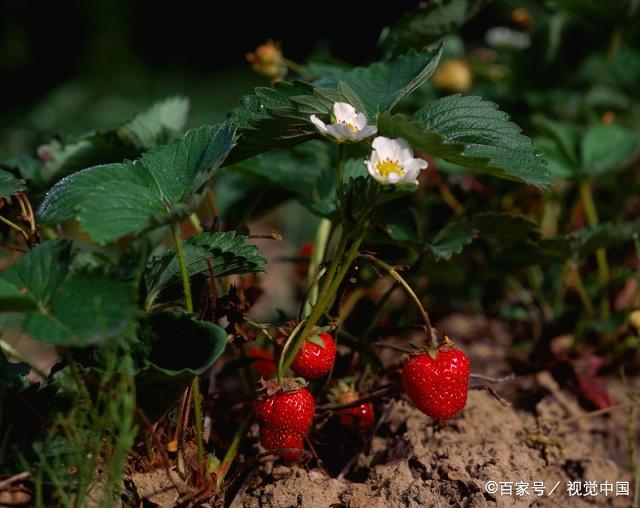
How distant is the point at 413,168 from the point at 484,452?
0.45 m

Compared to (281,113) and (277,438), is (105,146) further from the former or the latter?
(277,438)

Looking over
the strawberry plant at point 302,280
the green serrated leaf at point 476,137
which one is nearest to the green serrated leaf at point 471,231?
the strawberry plant at point 302,280

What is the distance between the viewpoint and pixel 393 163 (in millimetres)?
861

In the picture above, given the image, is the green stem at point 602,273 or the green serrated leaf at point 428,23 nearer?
the green serrated leaf at point 428,23

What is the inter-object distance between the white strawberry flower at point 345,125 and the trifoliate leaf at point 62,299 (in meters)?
0.28

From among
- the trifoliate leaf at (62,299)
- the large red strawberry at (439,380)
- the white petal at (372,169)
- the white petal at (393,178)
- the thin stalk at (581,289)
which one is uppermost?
the white petal at (372,169)

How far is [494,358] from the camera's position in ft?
5.01

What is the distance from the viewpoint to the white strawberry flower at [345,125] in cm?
85

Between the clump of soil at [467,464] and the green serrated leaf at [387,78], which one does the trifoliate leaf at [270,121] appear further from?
the clump of soil at [467,464]

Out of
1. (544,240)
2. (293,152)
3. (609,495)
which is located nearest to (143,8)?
(293,152)

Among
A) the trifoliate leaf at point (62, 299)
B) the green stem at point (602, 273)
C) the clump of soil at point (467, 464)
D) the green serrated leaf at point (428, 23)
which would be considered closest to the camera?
the trifoliate leaf at point (62, 299)

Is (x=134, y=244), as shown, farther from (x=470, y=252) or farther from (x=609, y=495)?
(x=609, y=495)

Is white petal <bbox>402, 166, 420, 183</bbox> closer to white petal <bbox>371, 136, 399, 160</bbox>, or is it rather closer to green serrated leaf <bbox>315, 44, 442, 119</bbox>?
white petal <bbox>371, 136, 399, 160</bbox>

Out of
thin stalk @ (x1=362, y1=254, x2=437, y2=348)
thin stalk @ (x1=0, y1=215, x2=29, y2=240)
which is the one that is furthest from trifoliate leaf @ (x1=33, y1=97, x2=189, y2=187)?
thin stalk @ (x1=362, y1=254, x2=437, y2=348)
